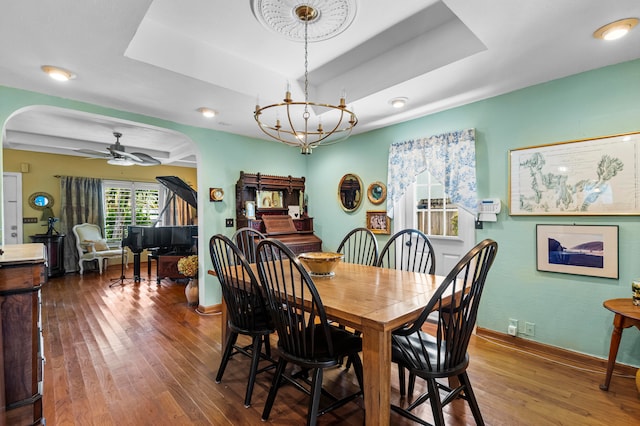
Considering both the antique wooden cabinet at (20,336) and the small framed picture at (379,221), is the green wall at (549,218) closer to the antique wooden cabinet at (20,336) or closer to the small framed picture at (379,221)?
the small framed picture at (379,221)

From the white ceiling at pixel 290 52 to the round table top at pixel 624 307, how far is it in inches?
71.1

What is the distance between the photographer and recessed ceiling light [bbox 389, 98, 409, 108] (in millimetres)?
2971

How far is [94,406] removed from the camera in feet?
6.64

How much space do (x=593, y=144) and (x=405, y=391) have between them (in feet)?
8.00

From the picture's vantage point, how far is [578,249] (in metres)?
2.56

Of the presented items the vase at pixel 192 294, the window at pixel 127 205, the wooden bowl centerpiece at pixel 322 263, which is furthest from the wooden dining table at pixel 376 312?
the window at pixel 127 205

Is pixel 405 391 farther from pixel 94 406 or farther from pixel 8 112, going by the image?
pixel 8 112

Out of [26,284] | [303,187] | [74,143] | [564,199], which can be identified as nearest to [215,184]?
[303,187]

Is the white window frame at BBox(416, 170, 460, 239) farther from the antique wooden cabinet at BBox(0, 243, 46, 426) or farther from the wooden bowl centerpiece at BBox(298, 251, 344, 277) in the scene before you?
the antique wooden cabinet at BBox(0, 243, 46, 426)

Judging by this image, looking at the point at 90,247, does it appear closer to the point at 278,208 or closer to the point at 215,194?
the point at 215,194

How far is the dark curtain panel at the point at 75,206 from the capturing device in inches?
250

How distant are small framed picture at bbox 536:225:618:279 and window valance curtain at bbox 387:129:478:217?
671 millimetres

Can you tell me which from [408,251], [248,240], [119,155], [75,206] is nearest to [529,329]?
[408,251]

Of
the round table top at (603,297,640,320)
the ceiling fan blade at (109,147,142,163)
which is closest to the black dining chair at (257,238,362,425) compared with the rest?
the round table top at (603,297,640,320)
